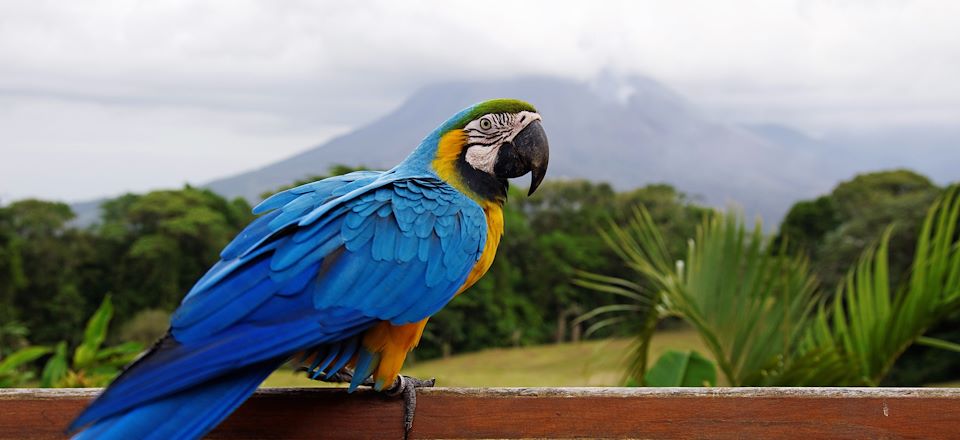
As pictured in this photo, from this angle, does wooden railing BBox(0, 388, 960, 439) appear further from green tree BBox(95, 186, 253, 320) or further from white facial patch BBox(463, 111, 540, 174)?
green tree BBox(95, 186, 253, 320)

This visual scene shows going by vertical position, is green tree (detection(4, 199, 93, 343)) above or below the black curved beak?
below

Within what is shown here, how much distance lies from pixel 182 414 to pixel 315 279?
35cm

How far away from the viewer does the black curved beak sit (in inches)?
75.7

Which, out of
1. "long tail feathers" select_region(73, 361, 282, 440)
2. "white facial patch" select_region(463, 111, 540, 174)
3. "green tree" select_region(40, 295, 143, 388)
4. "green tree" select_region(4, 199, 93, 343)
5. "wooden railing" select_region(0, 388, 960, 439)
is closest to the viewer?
"long tail feathers" select_region(73, 361, 282, 440)

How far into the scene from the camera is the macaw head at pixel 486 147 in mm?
1904

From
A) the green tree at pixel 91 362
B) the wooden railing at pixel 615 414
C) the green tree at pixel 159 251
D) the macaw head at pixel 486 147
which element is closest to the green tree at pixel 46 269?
the green tree at pixel 159 251

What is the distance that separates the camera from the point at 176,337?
1447 millimetres

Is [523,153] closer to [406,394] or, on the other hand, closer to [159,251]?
[406,394]

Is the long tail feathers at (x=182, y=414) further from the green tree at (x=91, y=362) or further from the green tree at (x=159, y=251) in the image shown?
the green tree at (x=159, y=251)

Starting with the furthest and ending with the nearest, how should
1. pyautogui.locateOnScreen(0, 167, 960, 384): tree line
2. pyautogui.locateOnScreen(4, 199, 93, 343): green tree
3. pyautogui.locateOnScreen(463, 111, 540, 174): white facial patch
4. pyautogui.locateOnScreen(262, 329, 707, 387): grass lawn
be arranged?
pyautogui.locateOnScreen(262, 329, 707, 387): grass lawn → pyautogui.locateOnScreen(4, 199, 93, 343): green tree → pyautogui.locateOnScreen(0, 167, 960, 384): tree line → pyautogui.locateOnScreen(463, 111, 540, 174): white facial patch

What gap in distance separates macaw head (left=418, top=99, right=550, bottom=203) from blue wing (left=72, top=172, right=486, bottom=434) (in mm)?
83

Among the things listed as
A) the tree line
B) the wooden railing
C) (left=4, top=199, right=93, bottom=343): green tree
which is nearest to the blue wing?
the wooden railing

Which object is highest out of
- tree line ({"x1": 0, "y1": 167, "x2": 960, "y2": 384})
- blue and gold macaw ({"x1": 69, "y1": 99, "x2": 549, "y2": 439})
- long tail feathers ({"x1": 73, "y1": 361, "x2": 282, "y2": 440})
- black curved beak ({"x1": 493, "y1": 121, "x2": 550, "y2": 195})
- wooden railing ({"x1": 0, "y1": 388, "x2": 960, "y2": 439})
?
black curved beak ({"x1": 493, "y1": 121, "x2": 550, "y2": 195})

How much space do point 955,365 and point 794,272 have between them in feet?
28.8
